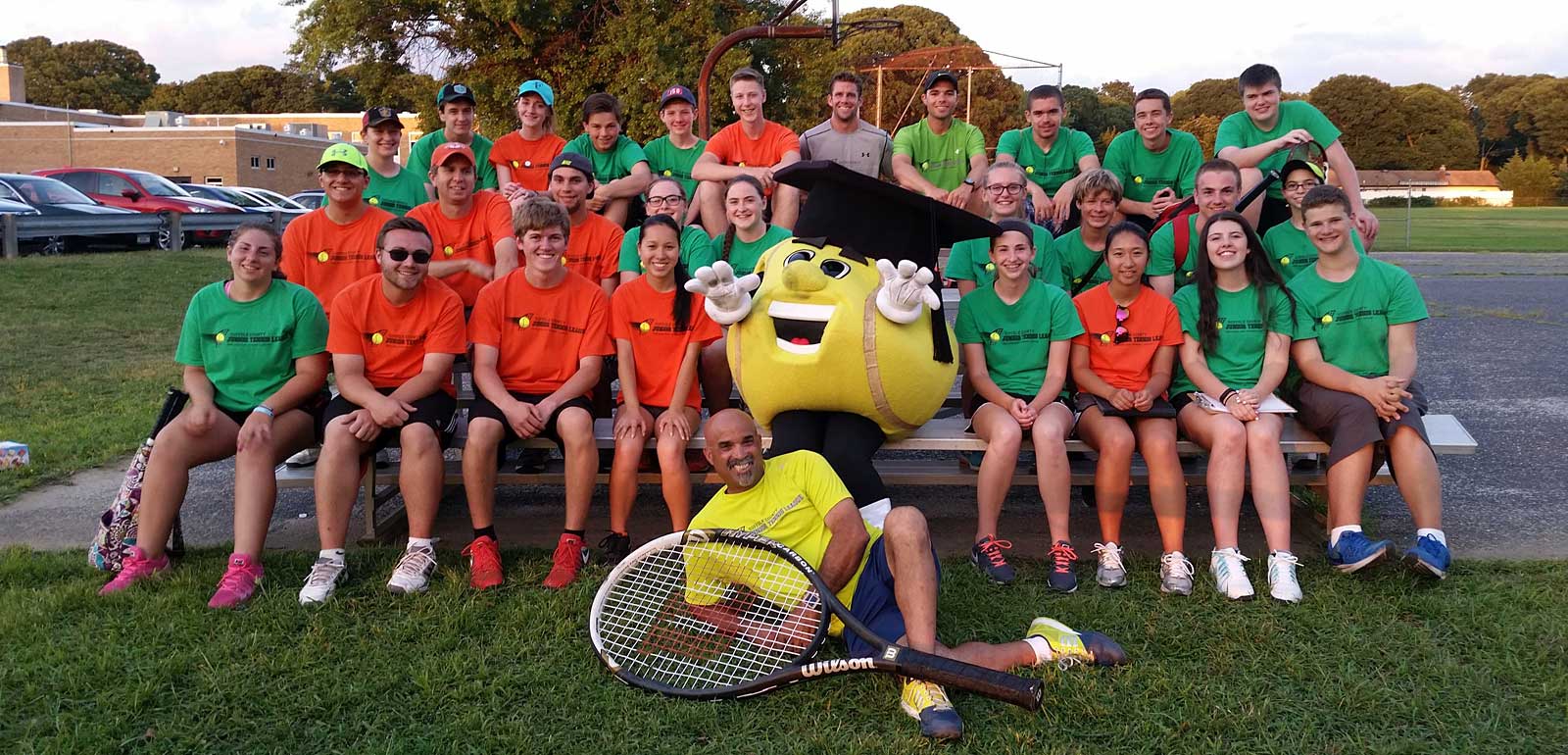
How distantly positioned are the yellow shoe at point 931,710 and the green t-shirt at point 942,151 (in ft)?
13.4

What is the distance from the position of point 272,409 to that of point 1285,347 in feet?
14.3

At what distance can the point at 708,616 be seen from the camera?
3.52 metres

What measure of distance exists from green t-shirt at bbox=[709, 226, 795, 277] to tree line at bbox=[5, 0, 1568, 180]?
17030 millimetres

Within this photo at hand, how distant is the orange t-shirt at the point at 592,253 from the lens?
19.1 ft

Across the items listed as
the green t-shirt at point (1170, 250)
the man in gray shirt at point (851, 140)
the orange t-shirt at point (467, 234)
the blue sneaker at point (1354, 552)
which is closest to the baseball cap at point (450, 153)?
the orange t-shirt at point (467, 234)

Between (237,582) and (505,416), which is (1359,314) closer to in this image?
(505,416)

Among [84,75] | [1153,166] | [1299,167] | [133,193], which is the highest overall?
[84,75]

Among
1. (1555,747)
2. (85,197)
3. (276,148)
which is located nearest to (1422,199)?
(276,148)

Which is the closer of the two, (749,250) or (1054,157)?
(749,250)

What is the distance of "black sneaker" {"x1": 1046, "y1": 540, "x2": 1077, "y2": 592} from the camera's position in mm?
4316

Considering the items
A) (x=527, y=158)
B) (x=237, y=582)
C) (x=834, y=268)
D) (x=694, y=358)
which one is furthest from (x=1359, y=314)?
(x=237, y=582)

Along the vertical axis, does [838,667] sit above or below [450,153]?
below

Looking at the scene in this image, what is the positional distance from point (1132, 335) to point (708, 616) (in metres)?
2.48

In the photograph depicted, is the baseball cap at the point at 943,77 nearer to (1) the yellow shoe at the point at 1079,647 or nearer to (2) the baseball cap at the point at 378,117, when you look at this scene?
(2) the baseball cap at the point at 378,117
